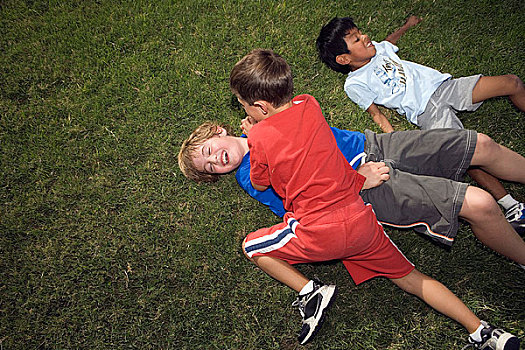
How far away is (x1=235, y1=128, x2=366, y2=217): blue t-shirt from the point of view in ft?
9.49

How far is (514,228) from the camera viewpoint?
2.82 m

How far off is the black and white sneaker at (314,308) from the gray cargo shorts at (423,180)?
641mm

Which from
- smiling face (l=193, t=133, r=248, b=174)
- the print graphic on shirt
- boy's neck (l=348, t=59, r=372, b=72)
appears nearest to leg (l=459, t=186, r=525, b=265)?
the print graphic on shirt

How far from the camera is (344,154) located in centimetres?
290

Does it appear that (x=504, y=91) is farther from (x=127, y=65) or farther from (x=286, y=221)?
(x=127, y=65)

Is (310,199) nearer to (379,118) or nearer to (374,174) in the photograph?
(374,174)

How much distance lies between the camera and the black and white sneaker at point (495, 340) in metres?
2.36

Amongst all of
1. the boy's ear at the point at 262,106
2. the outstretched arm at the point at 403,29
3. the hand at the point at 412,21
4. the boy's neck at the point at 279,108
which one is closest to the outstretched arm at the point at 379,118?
the outstretched arm at the point at 403,29

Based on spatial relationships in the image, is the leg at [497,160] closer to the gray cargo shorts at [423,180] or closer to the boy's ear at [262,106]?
the gray cargo shorts at [423,180]

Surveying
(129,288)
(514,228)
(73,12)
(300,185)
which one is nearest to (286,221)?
(300,185)

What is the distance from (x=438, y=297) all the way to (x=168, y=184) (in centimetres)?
223

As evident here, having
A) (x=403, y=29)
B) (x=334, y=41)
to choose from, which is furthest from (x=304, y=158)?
(x=403, y=29)

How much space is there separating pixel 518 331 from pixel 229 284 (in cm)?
203

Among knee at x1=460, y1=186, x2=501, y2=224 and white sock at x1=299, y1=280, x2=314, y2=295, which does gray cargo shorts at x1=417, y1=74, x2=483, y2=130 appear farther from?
white sock at x1=299, y1=280, x2=314, y2=295
